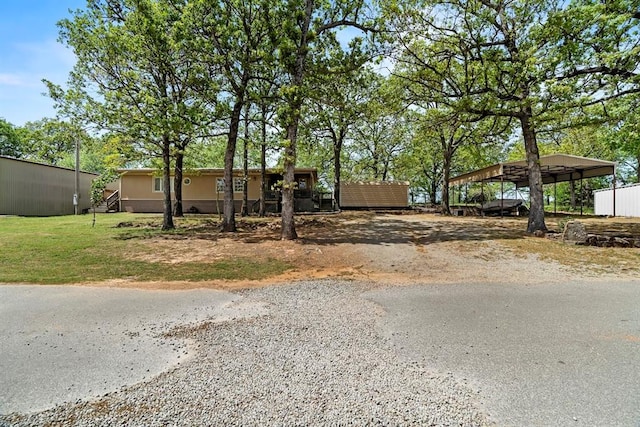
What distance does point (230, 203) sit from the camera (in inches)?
496

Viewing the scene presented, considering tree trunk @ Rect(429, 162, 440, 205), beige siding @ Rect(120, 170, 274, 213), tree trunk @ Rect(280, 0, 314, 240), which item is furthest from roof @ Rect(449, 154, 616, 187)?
tree trunk @ Rect(429, 162, 440, 205)

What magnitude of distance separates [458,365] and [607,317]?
265cm

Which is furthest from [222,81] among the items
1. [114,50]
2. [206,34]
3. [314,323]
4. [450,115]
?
[314,323]

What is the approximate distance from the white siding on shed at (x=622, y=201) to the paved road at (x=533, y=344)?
59.4 feet

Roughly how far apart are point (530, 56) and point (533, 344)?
9522 mm

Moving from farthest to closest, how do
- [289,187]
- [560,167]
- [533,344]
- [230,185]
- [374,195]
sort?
A: [374,195] < [560,167] < [230,185] < [289,187] < [533,344]

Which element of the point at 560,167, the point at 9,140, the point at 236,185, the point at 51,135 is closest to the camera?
the point at 51,135

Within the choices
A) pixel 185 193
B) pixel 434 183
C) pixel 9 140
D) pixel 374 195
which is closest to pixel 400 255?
pixel 185 193

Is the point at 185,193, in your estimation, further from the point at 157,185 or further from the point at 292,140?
the point at 292,140

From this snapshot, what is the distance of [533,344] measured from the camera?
3545 millimetres

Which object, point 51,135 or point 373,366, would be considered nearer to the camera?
point 373,366

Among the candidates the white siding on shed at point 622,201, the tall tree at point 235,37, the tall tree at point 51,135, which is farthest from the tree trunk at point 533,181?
the tall tree at point 51,135

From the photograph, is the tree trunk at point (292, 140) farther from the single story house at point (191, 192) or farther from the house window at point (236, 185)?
the house window at point (236, 185)

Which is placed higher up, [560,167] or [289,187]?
[560,167]
